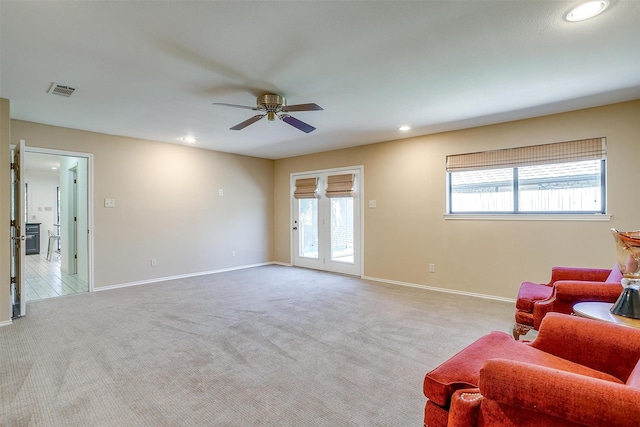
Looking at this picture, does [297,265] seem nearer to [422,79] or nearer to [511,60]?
[422,79]

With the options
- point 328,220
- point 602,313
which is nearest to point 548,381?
point 602,313

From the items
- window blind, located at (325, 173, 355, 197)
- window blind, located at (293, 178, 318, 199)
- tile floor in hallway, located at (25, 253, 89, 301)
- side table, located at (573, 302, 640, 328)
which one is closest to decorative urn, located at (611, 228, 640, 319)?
side table, located at (573, 302, 640, 328)

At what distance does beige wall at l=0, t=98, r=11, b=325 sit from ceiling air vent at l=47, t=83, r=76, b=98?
65 cm

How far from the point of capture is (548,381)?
1.04 meters

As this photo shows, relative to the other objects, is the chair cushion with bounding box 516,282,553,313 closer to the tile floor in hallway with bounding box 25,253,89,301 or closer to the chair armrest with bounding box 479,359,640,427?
the chair armrest with bounding box 479,359,640,427

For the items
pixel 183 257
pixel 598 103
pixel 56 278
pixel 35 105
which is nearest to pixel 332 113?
pixel 598 103

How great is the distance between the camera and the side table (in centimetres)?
166

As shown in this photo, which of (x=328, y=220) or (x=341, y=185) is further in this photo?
(x=328, y=220)

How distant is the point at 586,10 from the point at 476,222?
9.63ft

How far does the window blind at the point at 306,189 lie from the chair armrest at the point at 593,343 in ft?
16.4

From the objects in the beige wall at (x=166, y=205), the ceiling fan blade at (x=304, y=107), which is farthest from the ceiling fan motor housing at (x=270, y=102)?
the beige wall at (x=166, y=205)

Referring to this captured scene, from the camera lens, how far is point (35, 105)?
350cm

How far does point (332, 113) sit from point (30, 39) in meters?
2.72

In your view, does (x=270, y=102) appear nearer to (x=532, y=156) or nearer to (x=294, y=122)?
(x=294, y=122)
